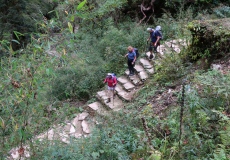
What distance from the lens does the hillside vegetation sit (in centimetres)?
341

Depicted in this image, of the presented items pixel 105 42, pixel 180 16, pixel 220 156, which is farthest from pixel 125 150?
pixel 180 16

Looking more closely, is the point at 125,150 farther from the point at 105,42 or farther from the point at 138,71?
the point at 105,42

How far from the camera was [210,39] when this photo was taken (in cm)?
656

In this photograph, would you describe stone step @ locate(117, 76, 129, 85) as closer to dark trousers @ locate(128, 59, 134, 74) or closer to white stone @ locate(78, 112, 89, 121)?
dark trousers @ locate(128, 59, 134, 74)

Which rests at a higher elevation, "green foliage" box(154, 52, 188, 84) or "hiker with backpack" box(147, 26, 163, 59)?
"hiker with backpack" box(147, 26, 163, 59)

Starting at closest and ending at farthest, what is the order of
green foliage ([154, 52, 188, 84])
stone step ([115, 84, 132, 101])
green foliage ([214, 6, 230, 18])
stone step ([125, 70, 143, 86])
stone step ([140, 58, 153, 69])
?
1. green foliage ([154, 52, 188, 84])
2. stone step ([115, 84, 132, 101])
3. stone step ([125, 70, 143, 86])
4. stone step ([140, 58, 153, 69])
5. green foliage ([214, 6, 230, 18])

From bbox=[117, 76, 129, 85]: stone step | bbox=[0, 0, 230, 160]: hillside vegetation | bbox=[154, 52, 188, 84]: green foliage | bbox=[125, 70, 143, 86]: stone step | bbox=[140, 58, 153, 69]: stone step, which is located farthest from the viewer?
bbox=[140, 58, 153, 69]: stone step

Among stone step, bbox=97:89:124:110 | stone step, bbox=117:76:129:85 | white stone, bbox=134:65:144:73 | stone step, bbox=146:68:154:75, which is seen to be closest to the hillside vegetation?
stone step, bbox=97:89:124:110

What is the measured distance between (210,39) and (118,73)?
4.17m

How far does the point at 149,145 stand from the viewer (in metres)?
3.94

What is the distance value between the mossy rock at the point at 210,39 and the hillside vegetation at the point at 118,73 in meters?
0.03

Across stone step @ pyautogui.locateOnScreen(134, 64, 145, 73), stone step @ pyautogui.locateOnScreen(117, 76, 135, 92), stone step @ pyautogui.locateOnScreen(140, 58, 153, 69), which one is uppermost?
stone step @ pyautogui.locateOnScreen(140, 58, 153, 69)

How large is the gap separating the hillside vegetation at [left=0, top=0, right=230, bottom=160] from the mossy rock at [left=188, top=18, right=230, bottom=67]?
0.03 meters

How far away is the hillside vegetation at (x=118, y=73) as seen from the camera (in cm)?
341
